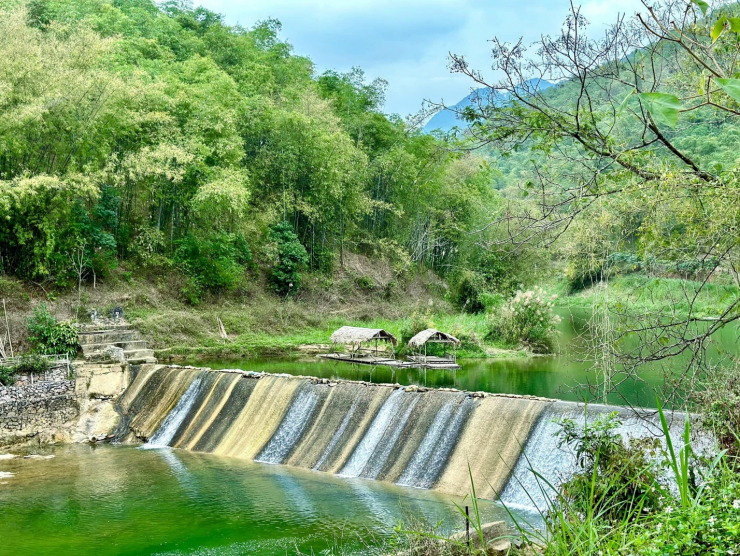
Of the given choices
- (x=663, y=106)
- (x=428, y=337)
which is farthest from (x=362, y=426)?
(x=663, y=106)

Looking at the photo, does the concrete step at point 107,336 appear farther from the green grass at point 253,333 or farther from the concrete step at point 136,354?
the green grass at point 253,333

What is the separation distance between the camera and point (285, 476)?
10.0 metres

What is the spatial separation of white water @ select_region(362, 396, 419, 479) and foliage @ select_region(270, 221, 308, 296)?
12924 millimetres

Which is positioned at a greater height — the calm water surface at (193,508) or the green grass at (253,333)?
the green grass at (253,333)

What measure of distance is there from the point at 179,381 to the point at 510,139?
11239mm

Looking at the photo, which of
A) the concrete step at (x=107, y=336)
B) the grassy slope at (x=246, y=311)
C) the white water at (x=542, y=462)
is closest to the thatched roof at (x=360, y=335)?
the grassy slope at (x=246, y=311)

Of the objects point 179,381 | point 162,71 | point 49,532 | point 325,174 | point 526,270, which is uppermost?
point 162,71

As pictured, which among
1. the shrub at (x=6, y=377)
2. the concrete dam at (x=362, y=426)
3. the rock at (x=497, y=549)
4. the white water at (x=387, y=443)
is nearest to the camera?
the rock at (x=497, y=549)

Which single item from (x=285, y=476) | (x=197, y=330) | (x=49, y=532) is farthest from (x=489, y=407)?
(x=197, y=330)

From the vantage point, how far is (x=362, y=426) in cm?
1077

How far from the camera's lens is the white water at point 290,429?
11008mm

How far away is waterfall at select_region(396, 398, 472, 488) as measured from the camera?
31.0 ft

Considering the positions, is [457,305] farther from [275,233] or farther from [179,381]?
[179,381]

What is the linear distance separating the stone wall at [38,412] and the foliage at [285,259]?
1043 cm
